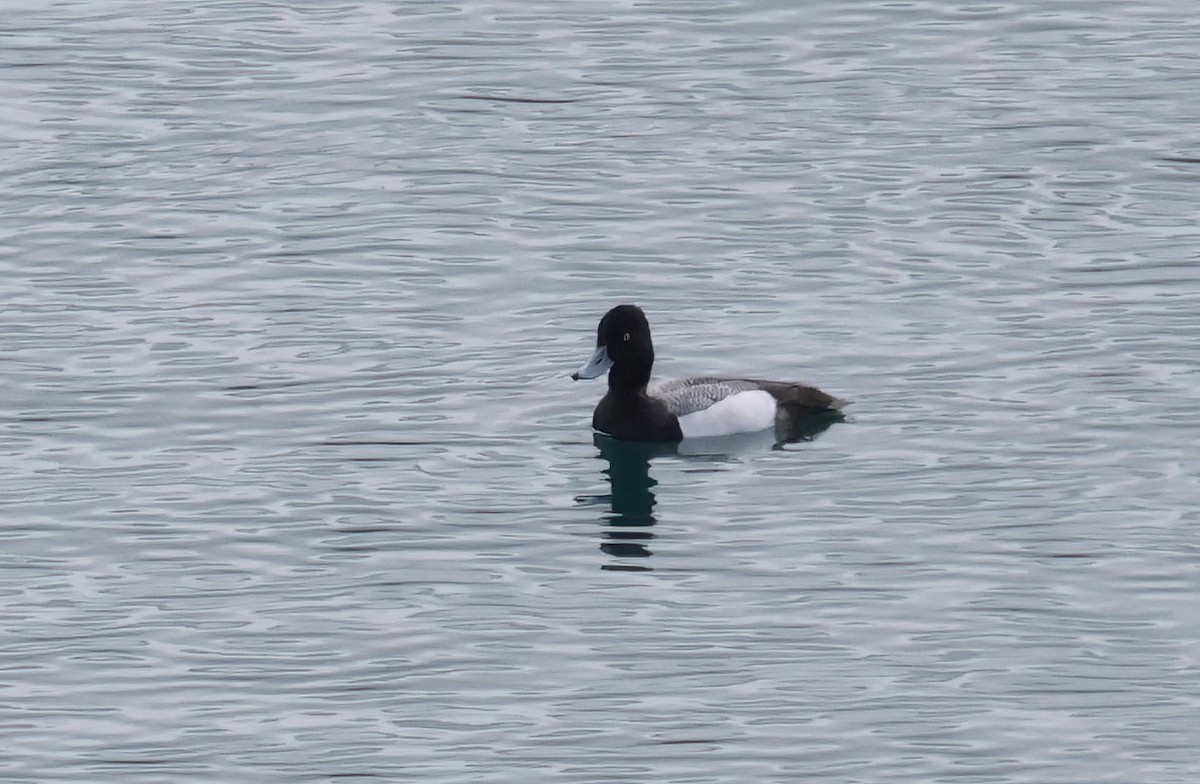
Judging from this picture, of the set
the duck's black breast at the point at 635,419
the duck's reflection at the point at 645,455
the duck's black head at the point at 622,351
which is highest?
the duck's black head at the point at 622,351

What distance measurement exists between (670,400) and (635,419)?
1.41 ft

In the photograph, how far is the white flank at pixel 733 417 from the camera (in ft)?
67.5

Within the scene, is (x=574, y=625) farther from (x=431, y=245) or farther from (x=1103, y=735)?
(x=431, y=245)

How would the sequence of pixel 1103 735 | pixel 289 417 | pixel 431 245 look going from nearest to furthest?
pixel 1103 735 → pixel 289 417 → pixel 431 245

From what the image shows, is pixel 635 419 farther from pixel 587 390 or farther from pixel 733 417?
pixel 587 390

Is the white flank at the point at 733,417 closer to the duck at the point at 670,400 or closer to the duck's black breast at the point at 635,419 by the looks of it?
the duck at the point at 670,400

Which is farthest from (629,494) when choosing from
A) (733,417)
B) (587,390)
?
(587,390)

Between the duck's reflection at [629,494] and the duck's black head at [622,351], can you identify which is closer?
the duck's reflection at [629,494]

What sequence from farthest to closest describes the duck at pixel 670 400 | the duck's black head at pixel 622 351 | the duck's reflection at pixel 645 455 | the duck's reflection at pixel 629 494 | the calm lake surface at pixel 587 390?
the duck's black head at pixel 622 351
the duck at pixel 670 400
the duck's reflection at pixel 645 455
the duck's reflection at pixel 629 494
the calm lake surface at pixel 587 390

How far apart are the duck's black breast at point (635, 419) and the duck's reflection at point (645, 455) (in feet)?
0.21

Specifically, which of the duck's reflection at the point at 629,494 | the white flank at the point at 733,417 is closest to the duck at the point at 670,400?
the white flank at the point at 733,417

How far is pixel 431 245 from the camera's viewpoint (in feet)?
82.0

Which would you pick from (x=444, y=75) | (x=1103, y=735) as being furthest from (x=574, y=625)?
(x=444, y=75)

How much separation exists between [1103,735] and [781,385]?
6.42m
